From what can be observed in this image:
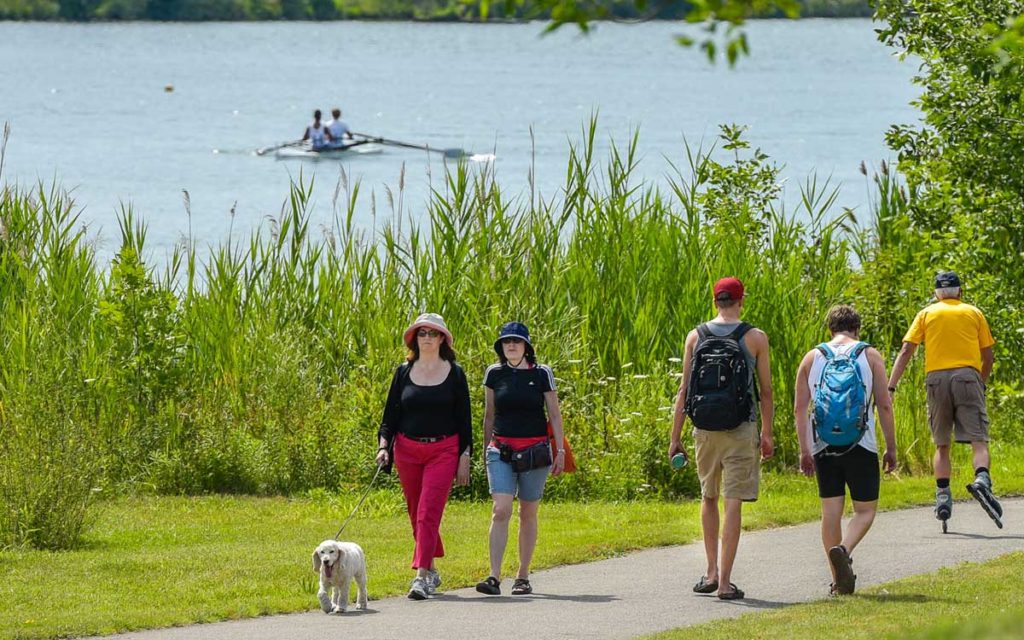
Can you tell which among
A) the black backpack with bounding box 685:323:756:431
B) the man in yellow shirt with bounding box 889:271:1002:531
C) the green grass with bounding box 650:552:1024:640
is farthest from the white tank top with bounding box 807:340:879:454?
the man in yellow shirt with bounding box 889:271:1002:531

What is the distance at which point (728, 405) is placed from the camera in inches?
361

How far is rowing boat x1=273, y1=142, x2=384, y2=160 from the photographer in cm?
5374

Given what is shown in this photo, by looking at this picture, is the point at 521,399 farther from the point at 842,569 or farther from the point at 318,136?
the point at 318,136

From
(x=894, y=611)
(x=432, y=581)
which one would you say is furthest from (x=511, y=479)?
(x=894, y=611)

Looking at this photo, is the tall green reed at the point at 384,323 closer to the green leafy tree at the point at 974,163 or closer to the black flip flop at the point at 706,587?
the green leafy tree at the point at 974,163

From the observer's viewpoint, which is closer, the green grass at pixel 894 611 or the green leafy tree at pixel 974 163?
the green grass at pixel 894 611

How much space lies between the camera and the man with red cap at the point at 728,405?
918 centimetres

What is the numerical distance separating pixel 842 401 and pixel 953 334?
9.73ft

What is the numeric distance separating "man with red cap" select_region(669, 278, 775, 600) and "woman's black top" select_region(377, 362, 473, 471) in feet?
4.16

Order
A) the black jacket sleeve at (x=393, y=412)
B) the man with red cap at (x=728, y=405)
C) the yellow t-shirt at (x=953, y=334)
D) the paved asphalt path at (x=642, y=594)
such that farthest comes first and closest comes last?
the yellow t-shirt at (x=953, y=334), the black jacket sleeve at (x=393, y=412), the man with red cap at (x=728, y=405), the paved asphalt path at (x=642, y=594)

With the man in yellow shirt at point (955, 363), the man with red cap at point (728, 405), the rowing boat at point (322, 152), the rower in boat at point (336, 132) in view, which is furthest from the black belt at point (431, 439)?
the rower in boat at point (336, 132)

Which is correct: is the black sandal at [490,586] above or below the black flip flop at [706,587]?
below

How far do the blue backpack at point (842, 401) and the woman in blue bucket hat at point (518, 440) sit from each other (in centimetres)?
148

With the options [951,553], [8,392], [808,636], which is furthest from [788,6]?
[8,392]
